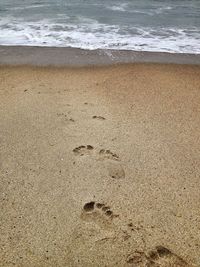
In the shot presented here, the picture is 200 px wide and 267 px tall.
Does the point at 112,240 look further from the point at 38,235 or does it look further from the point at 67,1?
the point at 67,1

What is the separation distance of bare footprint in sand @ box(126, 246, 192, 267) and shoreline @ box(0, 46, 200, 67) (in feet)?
17.1

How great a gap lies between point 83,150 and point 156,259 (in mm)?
1813

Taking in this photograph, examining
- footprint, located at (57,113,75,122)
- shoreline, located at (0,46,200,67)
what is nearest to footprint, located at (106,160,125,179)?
footprint, located at (57,113,75,122)

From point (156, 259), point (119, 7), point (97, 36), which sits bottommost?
point (156, 259)

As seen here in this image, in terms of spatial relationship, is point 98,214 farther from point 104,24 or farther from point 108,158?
point 104,24

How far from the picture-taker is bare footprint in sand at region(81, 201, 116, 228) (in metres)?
3.34

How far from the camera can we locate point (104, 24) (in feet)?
35.1

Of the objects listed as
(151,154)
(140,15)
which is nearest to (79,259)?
(151,154)

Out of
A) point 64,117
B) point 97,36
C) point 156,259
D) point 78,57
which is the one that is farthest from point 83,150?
point 97,36

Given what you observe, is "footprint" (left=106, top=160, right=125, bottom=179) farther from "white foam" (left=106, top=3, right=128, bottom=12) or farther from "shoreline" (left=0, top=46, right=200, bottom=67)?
"white foam" (left=106, top=3, right=128, bottom=12)

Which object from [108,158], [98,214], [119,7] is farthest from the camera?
[119,7]

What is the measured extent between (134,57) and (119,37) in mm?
1574

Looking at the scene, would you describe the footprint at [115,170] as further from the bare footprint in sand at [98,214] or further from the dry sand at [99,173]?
the bare footprint in sand at [98,214]

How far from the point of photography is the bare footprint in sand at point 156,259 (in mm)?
2961
